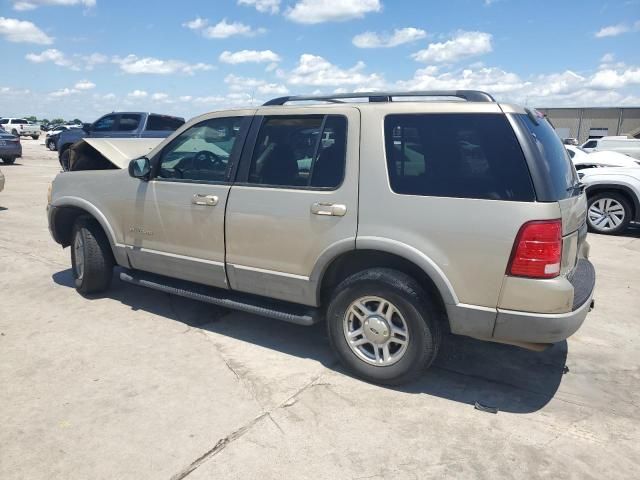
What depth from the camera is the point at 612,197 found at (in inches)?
341

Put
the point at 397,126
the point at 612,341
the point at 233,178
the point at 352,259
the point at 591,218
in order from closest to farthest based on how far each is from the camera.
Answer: the point at 397,126 < the point at 352,259 < the point at 233,178 < the point at 612,341 < the point at 591,218

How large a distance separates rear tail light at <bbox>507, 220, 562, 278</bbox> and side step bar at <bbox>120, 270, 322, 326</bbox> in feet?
4.94

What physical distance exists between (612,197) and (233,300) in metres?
7.43

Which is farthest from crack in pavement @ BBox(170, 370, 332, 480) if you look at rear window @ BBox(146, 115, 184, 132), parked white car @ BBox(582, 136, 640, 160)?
parked white car @ BBox(582, 136, 640, 160)

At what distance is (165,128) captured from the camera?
15.2 meters

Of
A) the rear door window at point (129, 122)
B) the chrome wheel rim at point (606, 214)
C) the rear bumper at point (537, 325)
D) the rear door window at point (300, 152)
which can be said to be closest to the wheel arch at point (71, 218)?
the rear door window at point (300, 152)

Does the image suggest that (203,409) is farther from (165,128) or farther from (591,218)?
(165,128)

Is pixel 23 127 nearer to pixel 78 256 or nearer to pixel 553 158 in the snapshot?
pixel 78 256

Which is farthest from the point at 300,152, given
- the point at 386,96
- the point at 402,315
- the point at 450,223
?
the point at 402,315

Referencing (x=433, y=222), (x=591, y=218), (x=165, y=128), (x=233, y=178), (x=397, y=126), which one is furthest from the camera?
(x=165, y=128)

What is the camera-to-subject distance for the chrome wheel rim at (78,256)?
504 centimetres

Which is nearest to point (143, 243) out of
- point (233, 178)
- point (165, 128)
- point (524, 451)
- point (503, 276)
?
point (233, 178)

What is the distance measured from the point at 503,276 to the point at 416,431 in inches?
41.2

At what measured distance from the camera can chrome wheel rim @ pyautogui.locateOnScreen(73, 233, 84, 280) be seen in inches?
199
